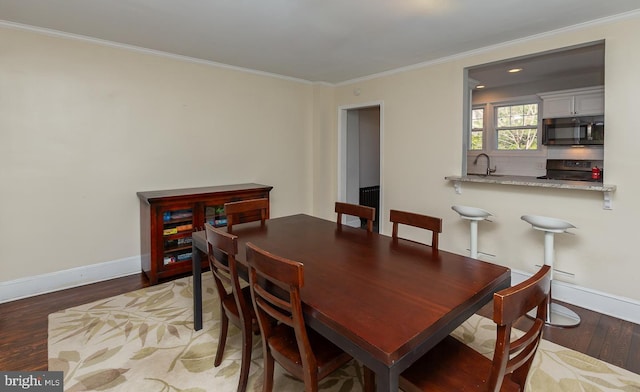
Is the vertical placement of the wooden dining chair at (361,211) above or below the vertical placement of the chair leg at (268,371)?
above

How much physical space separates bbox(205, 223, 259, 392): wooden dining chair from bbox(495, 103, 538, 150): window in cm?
558

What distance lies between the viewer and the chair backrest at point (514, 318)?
101cm

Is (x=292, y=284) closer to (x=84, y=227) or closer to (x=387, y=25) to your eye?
(x=387, y=25)

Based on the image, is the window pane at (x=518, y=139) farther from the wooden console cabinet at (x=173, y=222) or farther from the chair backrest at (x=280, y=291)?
the chair backrest at (x=280, y=291)

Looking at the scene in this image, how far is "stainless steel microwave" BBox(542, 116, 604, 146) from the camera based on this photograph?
4.86 m

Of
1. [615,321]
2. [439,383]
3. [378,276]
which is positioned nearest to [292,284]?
[378,276]

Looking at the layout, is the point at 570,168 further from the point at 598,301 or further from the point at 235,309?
the point at 235,309

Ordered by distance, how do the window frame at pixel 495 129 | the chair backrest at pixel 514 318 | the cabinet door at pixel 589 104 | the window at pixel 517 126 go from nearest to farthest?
1. the chair backrest at pixel 514 318
2. the cabinet door at pixel 589 104
3. the window frame at pixel 495 129
4. the window at pixel 517 126

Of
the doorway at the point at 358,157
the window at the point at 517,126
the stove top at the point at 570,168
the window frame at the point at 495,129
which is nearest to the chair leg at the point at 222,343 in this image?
the doorway at the point at 358,157

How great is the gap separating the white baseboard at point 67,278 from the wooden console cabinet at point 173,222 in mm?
186

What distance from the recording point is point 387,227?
4.53 m

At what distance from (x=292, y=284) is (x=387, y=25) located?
244 cm

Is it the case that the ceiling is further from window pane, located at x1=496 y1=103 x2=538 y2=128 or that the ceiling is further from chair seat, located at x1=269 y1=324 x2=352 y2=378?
window pane, located at x1=496 y1=103 x2=538 y2=128

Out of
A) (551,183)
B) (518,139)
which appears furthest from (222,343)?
(518,139)
